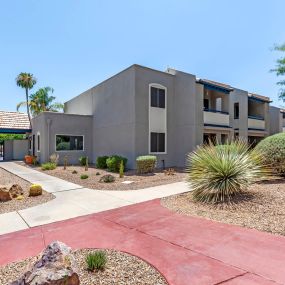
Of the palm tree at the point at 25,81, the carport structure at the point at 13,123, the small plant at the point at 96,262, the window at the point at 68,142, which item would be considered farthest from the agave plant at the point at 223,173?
the palm tree at the point at 25,81

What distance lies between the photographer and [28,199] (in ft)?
31.8

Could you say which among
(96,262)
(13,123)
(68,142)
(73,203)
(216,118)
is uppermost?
(13,123)

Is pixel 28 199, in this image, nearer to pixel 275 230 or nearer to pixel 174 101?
pixel 275 230

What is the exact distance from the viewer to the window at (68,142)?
23.0 metres

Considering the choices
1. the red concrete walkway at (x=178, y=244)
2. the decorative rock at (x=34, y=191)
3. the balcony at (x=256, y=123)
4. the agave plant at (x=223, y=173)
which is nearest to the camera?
the red concrete walkway at (x=178, y=244)

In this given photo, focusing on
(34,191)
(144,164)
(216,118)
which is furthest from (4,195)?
(216,118)

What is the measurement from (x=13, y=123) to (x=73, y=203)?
1055 inches

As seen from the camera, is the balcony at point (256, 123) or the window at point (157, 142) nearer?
the window at point (157, 142)

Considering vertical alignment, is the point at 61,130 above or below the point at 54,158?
above

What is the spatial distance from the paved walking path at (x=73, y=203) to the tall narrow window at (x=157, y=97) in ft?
27.5

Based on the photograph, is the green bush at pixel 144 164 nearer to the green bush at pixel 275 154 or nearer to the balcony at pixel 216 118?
the balcony at pixel 216 118

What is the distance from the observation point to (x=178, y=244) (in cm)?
509

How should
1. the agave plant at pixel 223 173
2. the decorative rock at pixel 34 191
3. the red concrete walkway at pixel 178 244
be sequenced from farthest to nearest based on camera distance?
the decorative rock at pixel 34 191 < the agave plant at pixel 223 173 < the red concrete walkway at pixel 178 244

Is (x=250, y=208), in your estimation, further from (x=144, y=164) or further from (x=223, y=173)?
A: (x=144, y=164)
